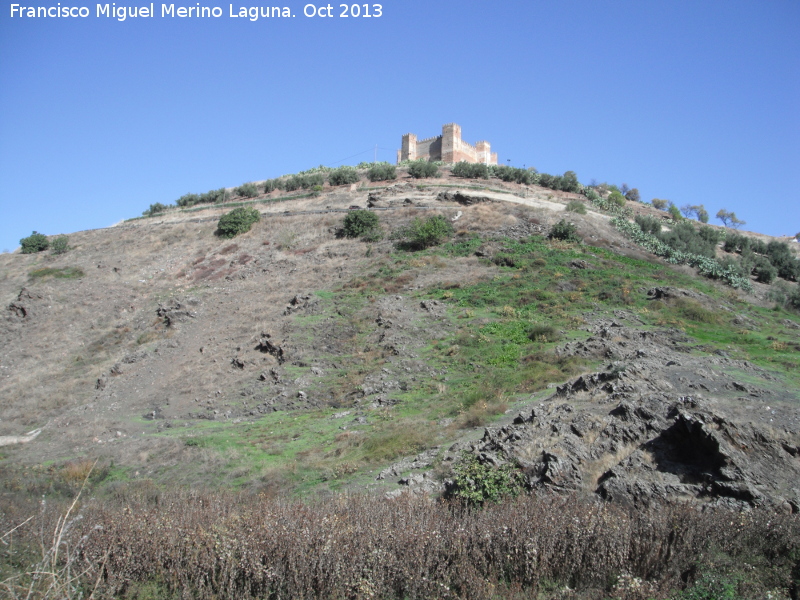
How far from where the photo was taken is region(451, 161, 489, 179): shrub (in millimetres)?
46625

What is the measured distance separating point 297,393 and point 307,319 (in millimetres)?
5552

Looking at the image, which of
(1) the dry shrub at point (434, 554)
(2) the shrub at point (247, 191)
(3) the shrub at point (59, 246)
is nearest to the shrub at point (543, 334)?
(1) the dry shrub at point (434, 554)

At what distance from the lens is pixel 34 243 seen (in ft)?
134

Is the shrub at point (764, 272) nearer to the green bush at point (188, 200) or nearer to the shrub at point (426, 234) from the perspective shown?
the shrub at point (426, 234)

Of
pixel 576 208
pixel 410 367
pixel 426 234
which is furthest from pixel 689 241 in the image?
pixel 410 367

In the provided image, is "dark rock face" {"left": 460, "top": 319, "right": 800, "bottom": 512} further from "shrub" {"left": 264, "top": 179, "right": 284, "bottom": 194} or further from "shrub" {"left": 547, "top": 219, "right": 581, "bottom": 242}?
"shrub" {"left": 264, "top": 179, "right": 284, "bottom": 194}

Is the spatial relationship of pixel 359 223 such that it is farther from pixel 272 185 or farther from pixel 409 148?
pixel 409 148

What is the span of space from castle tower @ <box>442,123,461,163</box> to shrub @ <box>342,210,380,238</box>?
25.9 metres

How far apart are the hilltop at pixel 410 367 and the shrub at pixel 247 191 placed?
17038mm

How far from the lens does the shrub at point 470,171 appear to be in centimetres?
4662

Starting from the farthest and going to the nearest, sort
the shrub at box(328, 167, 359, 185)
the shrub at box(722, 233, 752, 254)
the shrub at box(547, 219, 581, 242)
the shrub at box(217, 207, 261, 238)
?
1. the shrub at box(328, 167, 359, 185)
2. the shrub at box(217, 207, 261, 238)
3. the shrub at box(722, 233, 752, 254)
4. the shrub at box(547, 219, 581, 242)

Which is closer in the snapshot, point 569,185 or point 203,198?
point 569,185

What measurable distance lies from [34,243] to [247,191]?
18.0 metres

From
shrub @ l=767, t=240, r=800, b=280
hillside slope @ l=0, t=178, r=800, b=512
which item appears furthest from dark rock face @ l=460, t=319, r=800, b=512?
shrub @ l=767, t=240, r=800, b=280
